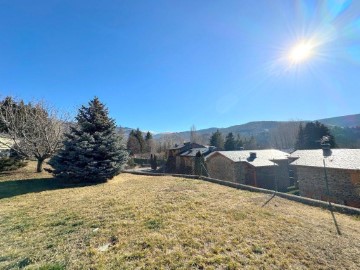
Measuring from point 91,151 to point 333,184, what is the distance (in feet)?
55.1

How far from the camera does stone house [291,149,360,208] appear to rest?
12.8 meters

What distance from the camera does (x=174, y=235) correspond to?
4.57 meters

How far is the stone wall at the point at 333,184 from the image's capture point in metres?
12.7

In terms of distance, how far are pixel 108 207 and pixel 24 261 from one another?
3272 millimetres

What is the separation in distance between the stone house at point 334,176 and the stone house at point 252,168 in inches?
123

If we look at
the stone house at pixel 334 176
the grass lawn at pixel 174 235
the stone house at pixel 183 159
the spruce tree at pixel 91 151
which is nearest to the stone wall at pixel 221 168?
the stone house at pixel 183 159

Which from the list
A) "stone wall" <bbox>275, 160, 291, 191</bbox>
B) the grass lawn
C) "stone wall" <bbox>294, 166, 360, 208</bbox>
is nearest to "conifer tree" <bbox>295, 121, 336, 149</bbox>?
"stone wall" <bbox>275, 160, 291, 191</bbox>

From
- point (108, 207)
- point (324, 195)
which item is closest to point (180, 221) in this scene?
point (108, 207)

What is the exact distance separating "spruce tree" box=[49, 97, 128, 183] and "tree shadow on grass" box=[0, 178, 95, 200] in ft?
1.90

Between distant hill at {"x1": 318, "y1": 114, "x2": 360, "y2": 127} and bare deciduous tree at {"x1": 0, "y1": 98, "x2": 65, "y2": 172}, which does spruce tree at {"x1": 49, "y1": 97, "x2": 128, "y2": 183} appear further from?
distant hill at {"x1": 318, "y1": 114, "x2": 360, "y2": 127}

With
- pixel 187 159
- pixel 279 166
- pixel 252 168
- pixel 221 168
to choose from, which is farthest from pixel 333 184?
pixel 187 159

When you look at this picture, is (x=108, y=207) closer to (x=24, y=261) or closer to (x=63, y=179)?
(x=24, y=261)

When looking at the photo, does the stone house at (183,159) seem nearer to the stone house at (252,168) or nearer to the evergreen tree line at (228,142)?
the stone house at (252,168)

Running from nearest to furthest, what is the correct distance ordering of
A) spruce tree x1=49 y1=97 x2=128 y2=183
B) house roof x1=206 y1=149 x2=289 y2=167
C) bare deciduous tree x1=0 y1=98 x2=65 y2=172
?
1. spruce tree x1=49 y1=97 x2=128 y2=183
2. bare deciduous tree x1=0 y1=98 x2=65 y2=172
3. house roof x1=206 y1=149 x2=289 y2=167
